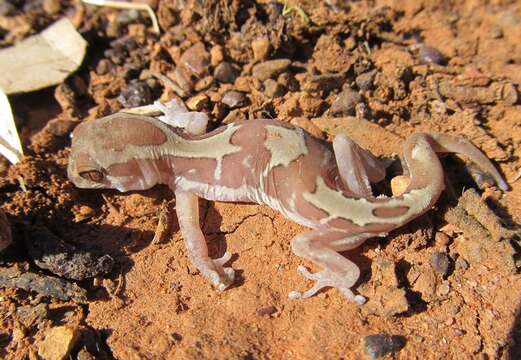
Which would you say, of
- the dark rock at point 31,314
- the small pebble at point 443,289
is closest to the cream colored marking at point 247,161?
the small pebble at point 443,289

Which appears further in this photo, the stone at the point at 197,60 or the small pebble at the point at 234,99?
the stone at the point at 197,60

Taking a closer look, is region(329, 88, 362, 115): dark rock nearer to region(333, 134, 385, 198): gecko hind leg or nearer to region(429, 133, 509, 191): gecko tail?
region(333, 134, 385, 198): gecko hind leg

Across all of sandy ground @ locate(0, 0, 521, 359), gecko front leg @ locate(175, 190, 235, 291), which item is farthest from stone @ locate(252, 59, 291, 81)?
gecko front leg @ locate(175, 190, 235, 291)

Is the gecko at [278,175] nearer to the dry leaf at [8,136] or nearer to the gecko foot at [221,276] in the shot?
the gecko foot at [221,276]

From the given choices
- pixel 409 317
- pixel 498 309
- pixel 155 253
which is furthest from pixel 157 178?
pixel 498 309

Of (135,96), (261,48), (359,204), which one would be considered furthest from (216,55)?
(359,204)

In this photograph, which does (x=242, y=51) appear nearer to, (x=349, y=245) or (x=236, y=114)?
(x=236, y=114)
